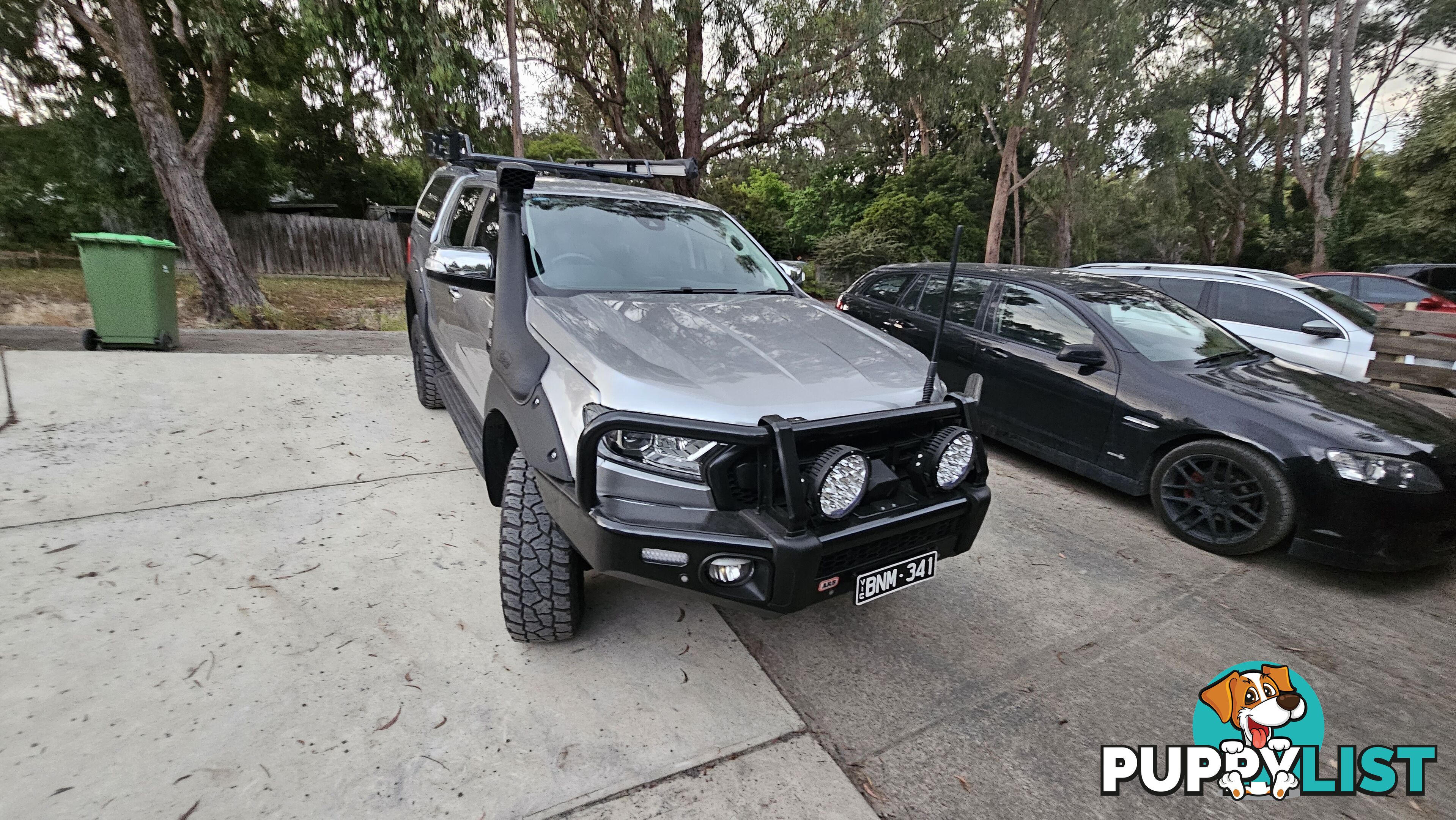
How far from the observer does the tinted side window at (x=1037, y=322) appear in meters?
4.32

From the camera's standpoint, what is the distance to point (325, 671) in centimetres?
219

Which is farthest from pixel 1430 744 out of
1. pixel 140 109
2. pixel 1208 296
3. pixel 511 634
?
pixel 140 109

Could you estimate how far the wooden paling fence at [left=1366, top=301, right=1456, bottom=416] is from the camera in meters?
6.48

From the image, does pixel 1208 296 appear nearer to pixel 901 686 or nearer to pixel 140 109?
pixel 901 686

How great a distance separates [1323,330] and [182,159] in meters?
13.1

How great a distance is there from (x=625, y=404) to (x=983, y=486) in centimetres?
139

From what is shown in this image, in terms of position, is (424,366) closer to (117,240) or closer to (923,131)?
(117,240)

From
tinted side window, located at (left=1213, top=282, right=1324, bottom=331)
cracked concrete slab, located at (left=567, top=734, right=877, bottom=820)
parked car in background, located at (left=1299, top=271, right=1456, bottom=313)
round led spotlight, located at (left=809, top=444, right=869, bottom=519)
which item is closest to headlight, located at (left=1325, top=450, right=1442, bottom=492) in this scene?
round led spotlight, located at (left=809, top=444, right=869, bottom=519)

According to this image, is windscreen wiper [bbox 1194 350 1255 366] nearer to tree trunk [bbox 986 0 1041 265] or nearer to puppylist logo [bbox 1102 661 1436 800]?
puppylist logo [bbox 1102 661 1436 800]

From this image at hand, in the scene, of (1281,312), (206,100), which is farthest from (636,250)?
(206,100)

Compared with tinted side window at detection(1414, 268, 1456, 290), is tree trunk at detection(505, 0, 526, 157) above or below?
above

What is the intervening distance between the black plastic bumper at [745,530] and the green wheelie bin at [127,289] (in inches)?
224

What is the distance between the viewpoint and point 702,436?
183 cm

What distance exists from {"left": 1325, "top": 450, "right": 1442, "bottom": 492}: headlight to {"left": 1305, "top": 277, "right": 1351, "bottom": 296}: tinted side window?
7920 mm
